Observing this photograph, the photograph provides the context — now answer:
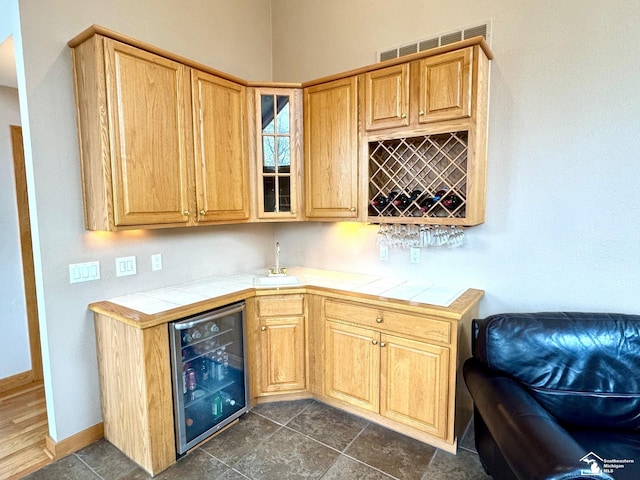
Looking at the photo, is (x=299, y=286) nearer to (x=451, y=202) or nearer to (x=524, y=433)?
(x=451, y=202)

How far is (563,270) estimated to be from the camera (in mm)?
2139

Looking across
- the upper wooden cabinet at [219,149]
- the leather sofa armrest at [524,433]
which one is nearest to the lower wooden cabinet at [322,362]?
the leather sofa armrest at [524,433]

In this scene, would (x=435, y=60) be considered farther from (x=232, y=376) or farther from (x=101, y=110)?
(x=232, y=376)

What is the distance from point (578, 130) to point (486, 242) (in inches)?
32.2

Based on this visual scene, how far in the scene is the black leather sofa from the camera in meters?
1.48

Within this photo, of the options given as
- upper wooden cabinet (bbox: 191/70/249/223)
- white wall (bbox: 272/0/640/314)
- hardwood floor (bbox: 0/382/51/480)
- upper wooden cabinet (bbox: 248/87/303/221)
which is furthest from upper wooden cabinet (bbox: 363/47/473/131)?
hardwood floor (bbox: 0/382/51/480)

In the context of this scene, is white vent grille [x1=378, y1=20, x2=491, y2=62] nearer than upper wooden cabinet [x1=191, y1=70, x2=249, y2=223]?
Yes

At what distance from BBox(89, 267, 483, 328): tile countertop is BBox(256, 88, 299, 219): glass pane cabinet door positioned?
1.89 ft

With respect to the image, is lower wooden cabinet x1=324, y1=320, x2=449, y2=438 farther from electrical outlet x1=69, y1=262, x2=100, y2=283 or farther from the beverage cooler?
electrical outlet x1=69, y1=262, x2=100, y2=283

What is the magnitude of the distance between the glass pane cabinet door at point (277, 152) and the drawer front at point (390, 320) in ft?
2.78

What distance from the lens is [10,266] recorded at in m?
2.81

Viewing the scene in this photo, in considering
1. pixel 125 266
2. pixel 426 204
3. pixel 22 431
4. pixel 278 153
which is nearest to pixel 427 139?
pixel 426 204

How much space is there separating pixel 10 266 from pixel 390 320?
2.97 m

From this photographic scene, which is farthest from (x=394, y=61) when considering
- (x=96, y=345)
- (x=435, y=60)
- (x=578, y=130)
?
(x=96, y=345)
